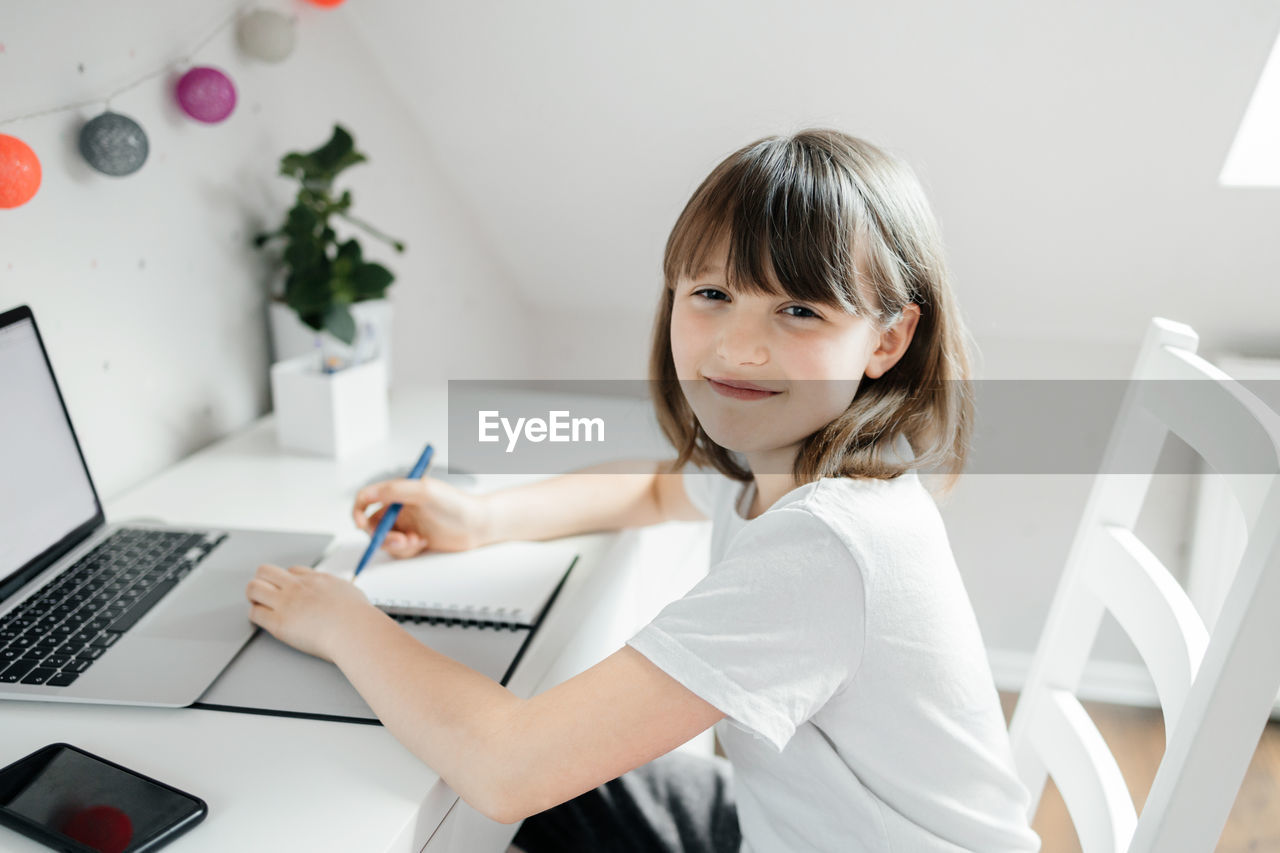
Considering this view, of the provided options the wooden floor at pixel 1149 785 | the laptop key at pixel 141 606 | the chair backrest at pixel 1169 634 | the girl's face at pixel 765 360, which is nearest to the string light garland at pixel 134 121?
the laptop key at pixel 141 606

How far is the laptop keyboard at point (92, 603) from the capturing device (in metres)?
0.74

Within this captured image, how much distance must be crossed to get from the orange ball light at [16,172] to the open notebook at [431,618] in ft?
1.43

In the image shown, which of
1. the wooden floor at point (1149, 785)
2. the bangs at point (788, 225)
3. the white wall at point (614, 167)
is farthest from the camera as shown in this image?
the wooden floor at point (1149, 785)

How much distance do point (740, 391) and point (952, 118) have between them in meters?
0.75

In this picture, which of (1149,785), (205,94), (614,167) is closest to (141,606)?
(205,94)

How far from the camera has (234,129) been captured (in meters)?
1.26

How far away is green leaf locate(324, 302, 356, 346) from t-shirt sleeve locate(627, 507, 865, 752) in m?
0.77

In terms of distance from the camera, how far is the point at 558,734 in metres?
0.62

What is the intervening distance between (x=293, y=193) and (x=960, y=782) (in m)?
1.18

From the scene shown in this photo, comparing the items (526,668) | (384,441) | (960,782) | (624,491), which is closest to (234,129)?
(384,441)

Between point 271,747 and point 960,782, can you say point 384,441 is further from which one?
point 960,782

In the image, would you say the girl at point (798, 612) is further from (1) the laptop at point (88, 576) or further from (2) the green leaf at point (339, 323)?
(2) the green leaf at point (339, 323)

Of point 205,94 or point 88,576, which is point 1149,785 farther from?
point 205,94

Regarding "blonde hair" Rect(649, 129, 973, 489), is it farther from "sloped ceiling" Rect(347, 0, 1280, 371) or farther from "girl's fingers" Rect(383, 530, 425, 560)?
"sloped ceiling" Rect(347, 0, 1280, 371)
